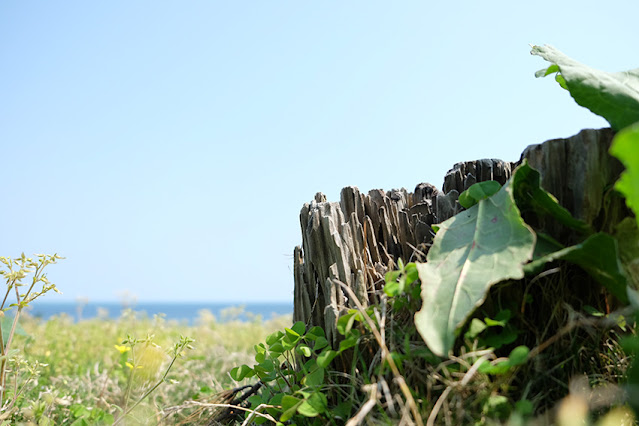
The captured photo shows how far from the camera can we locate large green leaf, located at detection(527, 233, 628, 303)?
1536 millimetres

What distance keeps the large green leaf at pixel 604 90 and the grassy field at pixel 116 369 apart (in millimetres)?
2098

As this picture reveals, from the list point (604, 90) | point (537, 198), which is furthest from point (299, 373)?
point (604, 90)

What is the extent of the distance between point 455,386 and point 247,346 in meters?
5.65

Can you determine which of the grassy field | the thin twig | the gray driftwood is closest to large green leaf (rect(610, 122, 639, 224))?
the gray driftwood

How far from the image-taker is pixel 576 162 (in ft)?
6.03

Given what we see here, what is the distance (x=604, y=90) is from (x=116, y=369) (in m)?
4.41

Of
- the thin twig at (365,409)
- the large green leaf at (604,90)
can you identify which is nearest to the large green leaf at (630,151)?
the large green leaf at (604,90)

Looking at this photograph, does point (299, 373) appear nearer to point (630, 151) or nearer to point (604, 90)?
point (630, 151)

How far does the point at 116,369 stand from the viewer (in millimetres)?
4617

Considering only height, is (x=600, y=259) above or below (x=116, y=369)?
above

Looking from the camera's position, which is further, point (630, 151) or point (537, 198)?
point (537, 198)

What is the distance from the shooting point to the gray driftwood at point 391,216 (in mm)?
1808

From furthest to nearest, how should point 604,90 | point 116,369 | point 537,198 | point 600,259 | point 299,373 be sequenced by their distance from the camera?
point 116,369 < point 299,373 < point 604,90 < point 537,198 < point 600,259

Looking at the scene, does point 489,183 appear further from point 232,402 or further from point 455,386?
point 232,402
